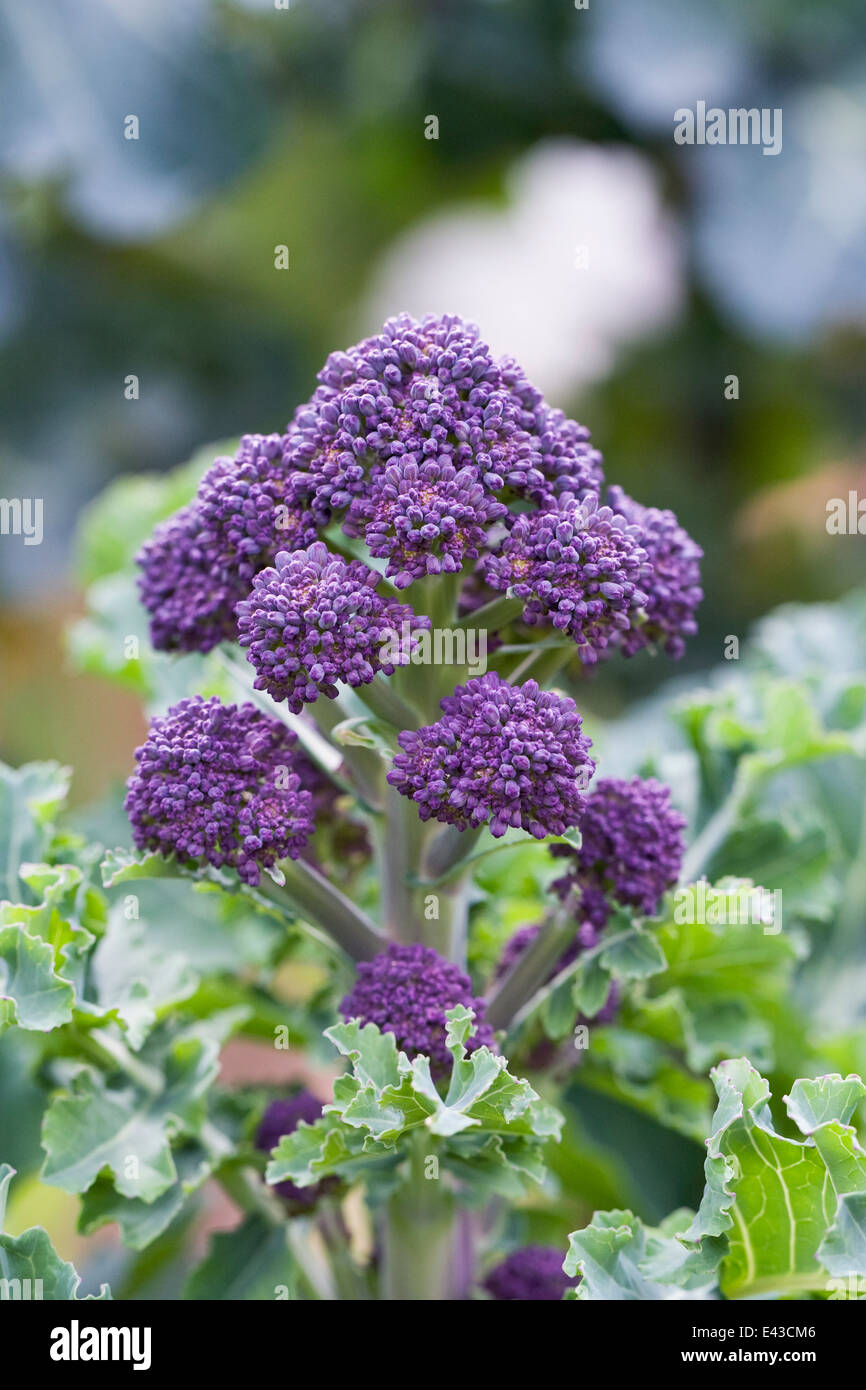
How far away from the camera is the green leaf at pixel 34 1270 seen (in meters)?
0.49

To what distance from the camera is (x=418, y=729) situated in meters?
0.49

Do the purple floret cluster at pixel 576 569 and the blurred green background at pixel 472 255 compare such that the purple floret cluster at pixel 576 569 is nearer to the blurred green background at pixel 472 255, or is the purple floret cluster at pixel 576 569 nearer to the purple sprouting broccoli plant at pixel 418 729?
the purple sprouting broccoli plant at pixel 418 729

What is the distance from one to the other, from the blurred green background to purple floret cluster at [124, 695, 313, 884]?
0.98 meters

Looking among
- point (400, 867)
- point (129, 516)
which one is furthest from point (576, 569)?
point (129, 516)

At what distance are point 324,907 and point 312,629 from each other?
5.8 inches

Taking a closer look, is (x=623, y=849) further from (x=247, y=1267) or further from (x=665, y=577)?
(x=247, y=1267)

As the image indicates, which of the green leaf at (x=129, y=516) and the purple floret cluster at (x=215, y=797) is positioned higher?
the green leaf at (x=129, y=516)

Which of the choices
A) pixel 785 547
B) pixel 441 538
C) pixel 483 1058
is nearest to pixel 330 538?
pixel 441 538

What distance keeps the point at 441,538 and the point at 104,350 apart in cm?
142

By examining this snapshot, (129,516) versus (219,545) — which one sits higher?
(129,516)

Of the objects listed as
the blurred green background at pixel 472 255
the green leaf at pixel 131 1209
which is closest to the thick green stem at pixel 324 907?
the green leaf at pixel 131 1209

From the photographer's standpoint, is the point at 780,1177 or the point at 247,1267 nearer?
the point at 780,1177

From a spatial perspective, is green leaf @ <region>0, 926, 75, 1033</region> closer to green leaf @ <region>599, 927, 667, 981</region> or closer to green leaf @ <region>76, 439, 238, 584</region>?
green leaf @ <region>599, 927, 667, 981</region>
